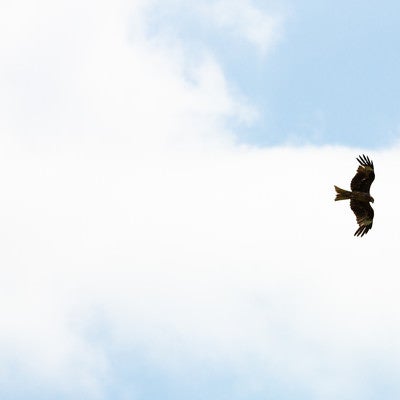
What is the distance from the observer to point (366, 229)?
243 feet

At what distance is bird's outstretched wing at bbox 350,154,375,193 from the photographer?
7250cm

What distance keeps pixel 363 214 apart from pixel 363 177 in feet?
7.36

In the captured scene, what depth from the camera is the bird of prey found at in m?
72.6

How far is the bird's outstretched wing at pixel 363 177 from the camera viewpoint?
72.5 meters

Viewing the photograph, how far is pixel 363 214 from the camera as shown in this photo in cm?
7400

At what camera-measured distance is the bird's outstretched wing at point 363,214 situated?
241ft

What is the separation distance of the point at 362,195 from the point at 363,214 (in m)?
1.25

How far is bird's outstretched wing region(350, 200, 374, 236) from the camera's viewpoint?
241ft

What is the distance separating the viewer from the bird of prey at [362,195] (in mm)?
72562

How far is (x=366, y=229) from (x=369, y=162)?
3.56 m

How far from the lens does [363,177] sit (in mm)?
72688

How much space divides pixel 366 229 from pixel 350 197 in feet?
6.25

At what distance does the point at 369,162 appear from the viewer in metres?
72.6
